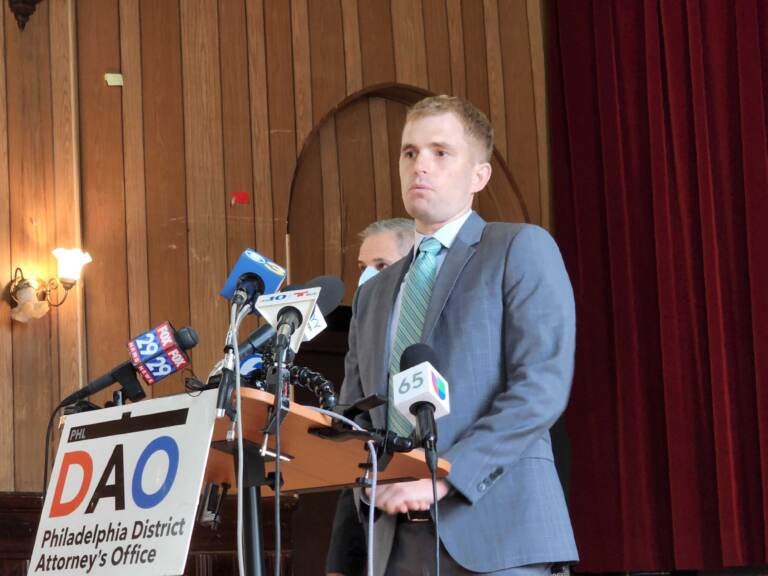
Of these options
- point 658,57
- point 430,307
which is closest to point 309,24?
point 658,57

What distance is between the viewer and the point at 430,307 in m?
2.37

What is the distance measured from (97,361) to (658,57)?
10.6 feet

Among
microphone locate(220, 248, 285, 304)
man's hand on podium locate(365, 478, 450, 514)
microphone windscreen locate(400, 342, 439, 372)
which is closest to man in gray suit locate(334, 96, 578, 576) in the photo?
man's hand on podium locate(365, 478, 450, 514)

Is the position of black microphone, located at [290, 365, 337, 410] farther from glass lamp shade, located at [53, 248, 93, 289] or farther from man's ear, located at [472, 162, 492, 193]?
glass lamp shade, located at [53, 248, 93, 289]

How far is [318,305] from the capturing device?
6.48 ft

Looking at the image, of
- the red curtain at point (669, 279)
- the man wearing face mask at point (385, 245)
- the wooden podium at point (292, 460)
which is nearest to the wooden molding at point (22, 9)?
the man wearing face mask at point (385, 245)

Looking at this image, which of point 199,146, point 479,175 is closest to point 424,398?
point 479,175

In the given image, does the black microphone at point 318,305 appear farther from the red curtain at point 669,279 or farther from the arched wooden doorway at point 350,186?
the arched wooden doorway at point 350,186

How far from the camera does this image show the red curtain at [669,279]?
5.15m

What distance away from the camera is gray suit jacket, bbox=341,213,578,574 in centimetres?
212

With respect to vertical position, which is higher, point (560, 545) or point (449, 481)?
point (449, 481)

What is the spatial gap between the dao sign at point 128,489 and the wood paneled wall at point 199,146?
3660 mm

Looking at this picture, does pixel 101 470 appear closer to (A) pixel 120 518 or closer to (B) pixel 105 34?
(A) pixel 120 518

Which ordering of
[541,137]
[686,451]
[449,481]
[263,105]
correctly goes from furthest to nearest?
[541,137] < [263,105] < [686,451] < [449,481]
